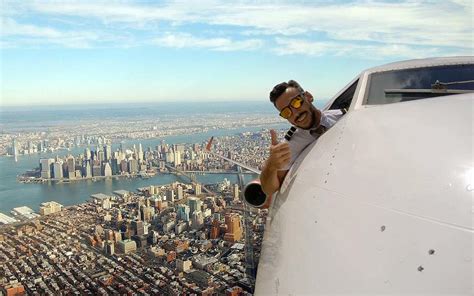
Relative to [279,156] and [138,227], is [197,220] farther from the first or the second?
[279,156]

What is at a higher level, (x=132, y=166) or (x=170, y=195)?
(x=132, y=166)

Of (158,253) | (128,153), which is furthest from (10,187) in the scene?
(158,253)

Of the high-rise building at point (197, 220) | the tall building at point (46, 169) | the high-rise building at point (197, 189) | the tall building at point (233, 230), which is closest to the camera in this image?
→ the tall building at point (233, 230)

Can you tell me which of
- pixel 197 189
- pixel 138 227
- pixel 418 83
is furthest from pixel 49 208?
pixel 418 83

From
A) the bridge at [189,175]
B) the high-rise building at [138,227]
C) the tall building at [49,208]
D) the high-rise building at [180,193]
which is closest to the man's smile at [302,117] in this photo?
the high-rise building at [138,227]

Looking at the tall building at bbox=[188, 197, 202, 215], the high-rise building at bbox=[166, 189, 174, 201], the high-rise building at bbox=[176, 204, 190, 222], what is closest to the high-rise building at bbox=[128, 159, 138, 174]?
the high-rise building at bbox=[166, 189, 174, 201]

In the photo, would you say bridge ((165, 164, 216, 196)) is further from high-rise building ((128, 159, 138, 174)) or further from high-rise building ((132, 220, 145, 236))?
high-rise building ((132, 220, 145, 236))

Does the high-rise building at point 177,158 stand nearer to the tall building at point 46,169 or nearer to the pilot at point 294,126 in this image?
the tall building at point 46,169
